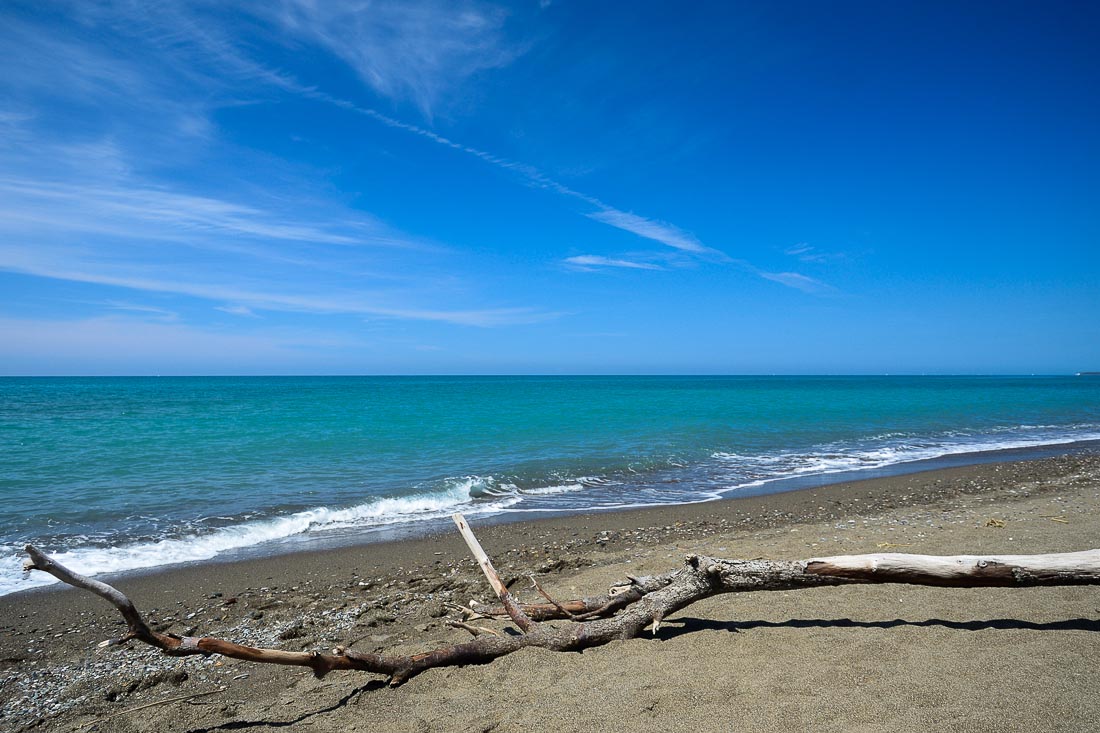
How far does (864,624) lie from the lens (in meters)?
5.27

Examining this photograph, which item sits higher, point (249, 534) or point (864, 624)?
point (864, 624)

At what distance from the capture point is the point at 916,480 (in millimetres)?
15172

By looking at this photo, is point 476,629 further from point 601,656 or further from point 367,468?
point 367,468

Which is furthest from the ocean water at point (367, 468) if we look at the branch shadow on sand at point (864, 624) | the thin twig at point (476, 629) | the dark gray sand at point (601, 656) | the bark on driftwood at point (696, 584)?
the branch shadow on sand at point (864, 624)

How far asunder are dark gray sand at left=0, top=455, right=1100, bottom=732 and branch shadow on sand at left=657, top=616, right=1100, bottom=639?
0.07 ft

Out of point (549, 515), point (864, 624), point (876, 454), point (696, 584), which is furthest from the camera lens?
point (876, 454)

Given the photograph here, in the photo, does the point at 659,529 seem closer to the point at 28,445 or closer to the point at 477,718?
the point at 477,718

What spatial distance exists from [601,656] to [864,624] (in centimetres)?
251

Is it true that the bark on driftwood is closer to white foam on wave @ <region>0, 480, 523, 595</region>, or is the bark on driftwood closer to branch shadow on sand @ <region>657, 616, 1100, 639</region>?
branch shadow on sand @ <region>657, 616, 1100, 639</region>

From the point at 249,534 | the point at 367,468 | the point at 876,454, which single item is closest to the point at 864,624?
the point at 249,534

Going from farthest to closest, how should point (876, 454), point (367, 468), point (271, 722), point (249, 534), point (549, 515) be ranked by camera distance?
point (876, 454), point (367, 468), point (549, 515), point (249, 534), point (271, 722)

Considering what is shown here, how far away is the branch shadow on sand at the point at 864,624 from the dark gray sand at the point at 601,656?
2 cm

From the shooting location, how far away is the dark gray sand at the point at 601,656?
402 cm

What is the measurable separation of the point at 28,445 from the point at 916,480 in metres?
29.6
